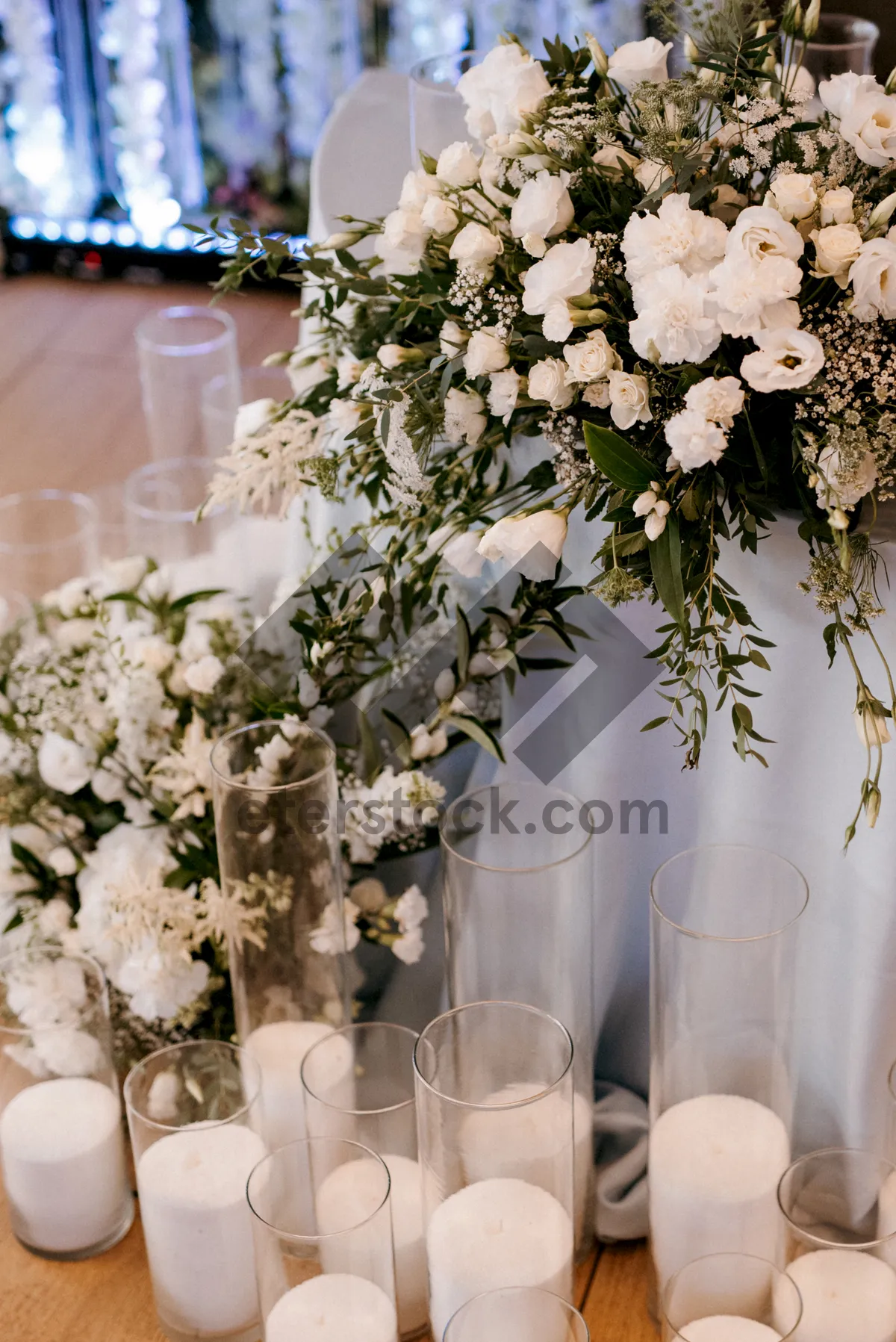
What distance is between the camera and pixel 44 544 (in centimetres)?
205

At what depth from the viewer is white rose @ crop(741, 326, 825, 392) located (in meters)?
0.83

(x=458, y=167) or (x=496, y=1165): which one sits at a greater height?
(x=458, y=167)

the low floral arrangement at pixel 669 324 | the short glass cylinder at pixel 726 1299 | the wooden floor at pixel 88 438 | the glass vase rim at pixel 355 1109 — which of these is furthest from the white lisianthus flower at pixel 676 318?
the wooden floor at pixel 88 438

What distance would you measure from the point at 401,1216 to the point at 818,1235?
12.7 inches

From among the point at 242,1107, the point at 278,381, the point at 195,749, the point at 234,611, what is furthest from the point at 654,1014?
the point at 278,381

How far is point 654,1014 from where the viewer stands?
43.1 inches

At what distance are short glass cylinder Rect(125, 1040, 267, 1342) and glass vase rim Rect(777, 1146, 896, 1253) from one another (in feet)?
1.33

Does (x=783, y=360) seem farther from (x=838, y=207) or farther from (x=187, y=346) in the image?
(x=187, y=346)

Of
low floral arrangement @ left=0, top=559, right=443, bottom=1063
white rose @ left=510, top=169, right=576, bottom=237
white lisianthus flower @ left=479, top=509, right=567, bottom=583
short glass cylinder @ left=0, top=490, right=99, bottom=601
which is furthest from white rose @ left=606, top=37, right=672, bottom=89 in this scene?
short glass cylinder @ left=0, top=490, right=99, bottom=601

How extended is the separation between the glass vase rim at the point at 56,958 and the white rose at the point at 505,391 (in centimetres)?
60

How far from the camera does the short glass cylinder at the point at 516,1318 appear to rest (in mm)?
913

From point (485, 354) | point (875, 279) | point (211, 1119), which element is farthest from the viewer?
point (211, 1119)

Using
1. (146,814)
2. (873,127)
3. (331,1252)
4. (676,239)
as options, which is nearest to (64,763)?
(146,814)

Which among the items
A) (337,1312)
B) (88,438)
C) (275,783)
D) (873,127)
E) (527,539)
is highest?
(873,127)
